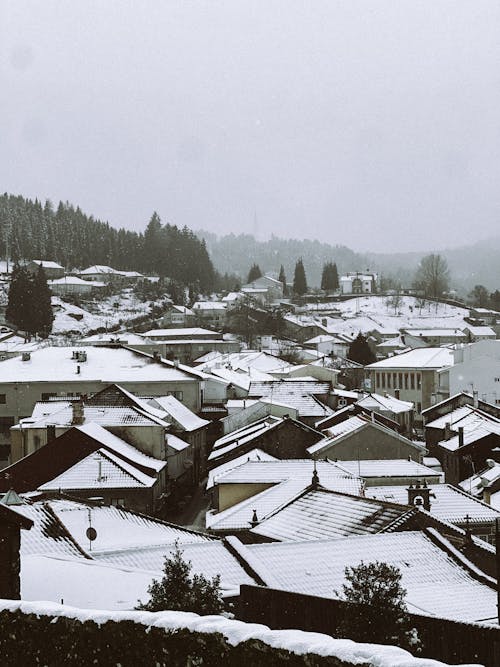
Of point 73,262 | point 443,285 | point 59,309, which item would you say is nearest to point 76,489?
point 59,309

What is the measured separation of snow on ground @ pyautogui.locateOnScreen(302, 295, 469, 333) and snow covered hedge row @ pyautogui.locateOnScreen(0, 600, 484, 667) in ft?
363

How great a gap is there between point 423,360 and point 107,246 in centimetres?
8653

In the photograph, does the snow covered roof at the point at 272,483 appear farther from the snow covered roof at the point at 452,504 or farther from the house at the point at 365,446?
the house at the point at 365,446

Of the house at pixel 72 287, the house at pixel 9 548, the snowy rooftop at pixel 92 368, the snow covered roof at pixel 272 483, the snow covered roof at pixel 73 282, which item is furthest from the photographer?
the snow covered roof at pixel 73 282

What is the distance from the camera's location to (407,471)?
29.5 metres

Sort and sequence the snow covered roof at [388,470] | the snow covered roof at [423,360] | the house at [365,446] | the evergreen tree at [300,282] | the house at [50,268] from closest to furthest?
the snow covered roof at [388,470]
the house at [365,446]
the snow covered roof at [423,360]
the house at [50,268]
the evergreen tree at [300,282]

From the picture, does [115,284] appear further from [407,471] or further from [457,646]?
[457,646]

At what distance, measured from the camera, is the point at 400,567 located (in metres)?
16.5

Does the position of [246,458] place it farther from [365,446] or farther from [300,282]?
[300,282]

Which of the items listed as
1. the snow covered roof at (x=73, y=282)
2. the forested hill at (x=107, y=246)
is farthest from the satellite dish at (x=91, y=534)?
the forested hill at (x=107, y=246)

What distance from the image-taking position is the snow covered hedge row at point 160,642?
605 centimetres

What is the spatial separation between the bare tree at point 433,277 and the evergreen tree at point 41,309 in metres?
74.9

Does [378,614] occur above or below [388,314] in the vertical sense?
above

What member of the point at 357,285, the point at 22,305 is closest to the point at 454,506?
the point at 22,305
